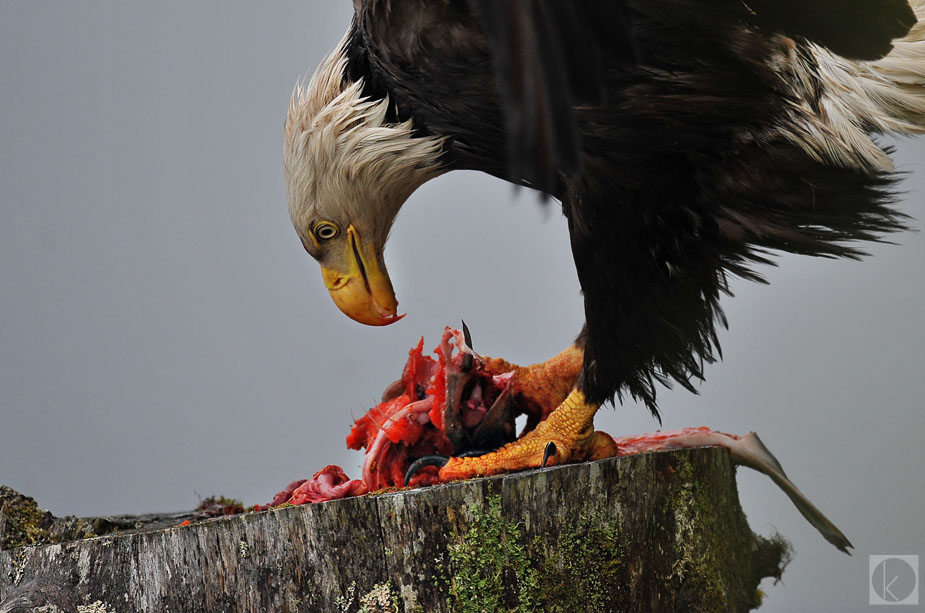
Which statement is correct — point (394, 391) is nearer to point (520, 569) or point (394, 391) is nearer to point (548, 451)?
point (548, 451)

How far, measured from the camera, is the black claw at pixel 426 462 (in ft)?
5.36

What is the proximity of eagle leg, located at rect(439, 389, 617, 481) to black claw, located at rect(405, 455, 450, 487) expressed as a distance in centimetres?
4

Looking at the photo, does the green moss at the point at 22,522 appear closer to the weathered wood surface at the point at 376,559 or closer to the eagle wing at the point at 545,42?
the weathered wood surface at the point at 376,559

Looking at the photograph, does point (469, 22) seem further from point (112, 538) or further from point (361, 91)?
point (112, 538)

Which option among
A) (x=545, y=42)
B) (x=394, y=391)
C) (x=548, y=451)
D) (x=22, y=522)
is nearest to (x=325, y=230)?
(x=394, y=391)

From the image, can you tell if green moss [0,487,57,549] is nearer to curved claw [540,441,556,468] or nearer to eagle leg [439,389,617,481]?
eagle leg [439,389,617,481]

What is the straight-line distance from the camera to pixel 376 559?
121 cm

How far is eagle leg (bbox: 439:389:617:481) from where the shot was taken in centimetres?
163

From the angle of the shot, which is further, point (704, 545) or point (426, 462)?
point (426, 462)

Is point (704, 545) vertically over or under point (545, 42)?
under

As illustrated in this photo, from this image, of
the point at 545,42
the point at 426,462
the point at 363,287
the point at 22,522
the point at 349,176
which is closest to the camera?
the point at 545,42

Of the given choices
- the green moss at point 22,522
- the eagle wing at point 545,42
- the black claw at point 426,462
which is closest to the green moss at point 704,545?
the black claw at point 426,462

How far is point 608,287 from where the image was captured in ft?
5.32

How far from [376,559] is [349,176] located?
2.80 feet
